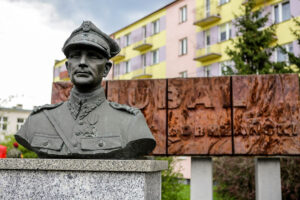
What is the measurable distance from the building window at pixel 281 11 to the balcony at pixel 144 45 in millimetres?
8471

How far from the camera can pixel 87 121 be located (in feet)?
11.7


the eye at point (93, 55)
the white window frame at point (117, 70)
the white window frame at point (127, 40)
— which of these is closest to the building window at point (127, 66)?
the white window frame at point (117, 70)

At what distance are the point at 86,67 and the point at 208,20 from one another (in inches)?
605

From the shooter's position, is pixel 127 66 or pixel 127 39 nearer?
pixel 127 39

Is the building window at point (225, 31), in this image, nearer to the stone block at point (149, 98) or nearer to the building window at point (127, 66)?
the building window at point (127, 66)

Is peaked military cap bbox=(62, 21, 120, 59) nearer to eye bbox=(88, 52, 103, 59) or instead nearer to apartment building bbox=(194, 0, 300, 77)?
eye bbox=(88, 52, 103, 59)

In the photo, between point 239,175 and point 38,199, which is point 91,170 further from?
point 239,175

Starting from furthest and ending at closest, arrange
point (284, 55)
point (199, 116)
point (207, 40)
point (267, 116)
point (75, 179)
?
A: point (207, 40) < point (284, 55) < point (199, 116) < point (267, 116) < point (75, 179)

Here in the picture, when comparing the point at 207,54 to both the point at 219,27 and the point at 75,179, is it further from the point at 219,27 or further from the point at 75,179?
the point at 75,179

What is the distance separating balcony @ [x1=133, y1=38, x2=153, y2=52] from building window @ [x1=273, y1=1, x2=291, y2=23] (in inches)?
333

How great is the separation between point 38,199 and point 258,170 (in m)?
5.10

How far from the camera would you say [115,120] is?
3.57 m

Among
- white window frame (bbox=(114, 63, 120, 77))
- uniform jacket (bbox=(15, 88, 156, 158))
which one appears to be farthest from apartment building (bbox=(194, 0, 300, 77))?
uniform jacket (bbox=(15, 88, 156, 158))

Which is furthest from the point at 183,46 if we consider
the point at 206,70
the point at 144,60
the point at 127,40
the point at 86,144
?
the point at 86,144
